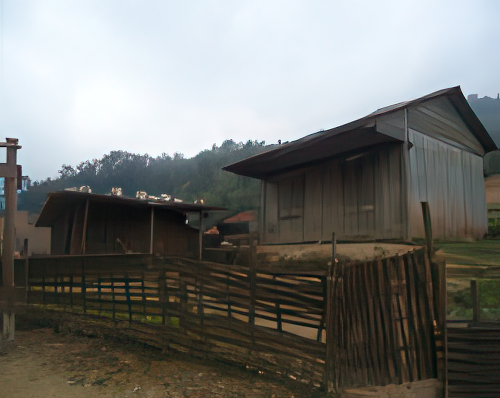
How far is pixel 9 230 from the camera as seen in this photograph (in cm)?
761

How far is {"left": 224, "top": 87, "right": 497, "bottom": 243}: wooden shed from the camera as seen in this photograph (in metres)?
10.2

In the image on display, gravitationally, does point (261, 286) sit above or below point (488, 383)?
above

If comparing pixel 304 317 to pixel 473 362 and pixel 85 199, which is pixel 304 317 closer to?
pixel 473 362

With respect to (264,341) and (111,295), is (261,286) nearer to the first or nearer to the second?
(264,341)

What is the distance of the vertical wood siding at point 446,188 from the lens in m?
10.4

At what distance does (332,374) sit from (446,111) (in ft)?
31.0

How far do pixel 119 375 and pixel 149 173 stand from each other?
240 feet

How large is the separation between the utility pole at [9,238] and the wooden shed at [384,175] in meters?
6.16

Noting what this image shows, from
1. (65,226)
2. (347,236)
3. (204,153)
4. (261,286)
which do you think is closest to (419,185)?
(347,236)

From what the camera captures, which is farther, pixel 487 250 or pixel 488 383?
pixel 487 250

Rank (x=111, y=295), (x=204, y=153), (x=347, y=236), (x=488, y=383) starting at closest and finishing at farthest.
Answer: (x=488, y=383)
(x=111, y=295)
(x=347, y=236)
(x=204, y=153)

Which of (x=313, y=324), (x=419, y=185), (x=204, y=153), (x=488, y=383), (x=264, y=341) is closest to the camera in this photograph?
(x=488, y=383)

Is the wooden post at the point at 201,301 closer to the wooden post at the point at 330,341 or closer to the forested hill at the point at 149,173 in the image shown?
the wooden post at the point at 330,341

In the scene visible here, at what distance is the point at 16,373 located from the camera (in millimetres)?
5965
